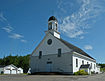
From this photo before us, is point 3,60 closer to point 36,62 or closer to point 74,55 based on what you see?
point 36,62

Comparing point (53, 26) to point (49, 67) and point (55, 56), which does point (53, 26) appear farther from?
point (49, 67)

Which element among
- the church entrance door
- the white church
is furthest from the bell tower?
the church entrance door

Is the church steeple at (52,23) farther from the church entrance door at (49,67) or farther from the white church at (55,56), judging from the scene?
the church entrance door at (49,67)

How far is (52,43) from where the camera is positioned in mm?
26766

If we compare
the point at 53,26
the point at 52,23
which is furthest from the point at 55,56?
the point at 52,23

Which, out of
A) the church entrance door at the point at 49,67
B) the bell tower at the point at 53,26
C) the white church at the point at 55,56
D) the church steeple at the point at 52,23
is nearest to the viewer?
the white church at the point at 55,56

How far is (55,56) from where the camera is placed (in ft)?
84.4

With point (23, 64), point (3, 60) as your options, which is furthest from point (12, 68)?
point (3, 60)

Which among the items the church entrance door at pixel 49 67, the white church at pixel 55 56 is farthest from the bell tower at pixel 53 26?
the church entrance door at pixel 49 67

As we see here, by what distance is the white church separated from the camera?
24.0 metres

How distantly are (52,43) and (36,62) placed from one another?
A: 19.9 feet

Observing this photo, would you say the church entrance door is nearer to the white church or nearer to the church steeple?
the white church

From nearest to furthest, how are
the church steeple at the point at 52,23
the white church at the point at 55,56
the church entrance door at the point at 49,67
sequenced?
1. the white church at the point at 55,56
2. the church entrance door at the point at 49,67
3. the church steeple at the point at 52,23

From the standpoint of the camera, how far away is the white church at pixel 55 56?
24031mm
